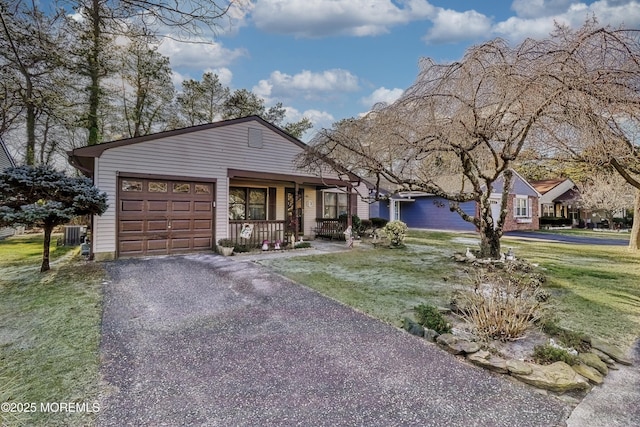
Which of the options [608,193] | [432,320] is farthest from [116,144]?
[608,193]

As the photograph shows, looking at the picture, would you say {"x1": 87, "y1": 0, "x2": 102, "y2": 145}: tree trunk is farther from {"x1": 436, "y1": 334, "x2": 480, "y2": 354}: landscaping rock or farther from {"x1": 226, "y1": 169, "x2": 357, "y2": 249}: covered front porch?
{"x1": 436, "y1": 334, "x2": 480, "y2": 354}: landscaping rock

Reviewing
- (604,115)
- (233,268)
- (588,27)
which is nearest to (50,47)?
→ (233,268)

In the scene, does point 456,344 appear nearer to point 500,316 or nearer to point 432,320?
point 432,320

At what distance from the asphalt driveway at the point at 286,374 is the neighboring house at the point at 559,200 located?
29133mm

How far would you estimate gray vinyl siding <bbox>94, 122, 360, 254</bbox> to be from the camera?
8.84 meters

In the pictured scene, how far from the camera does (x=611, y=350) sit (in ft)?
11.7

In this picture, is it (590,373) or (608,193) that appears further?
(608,193)

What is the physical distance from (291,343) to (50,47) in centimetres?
542

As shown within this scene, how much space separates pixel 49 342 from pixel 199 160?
7393 millimetres

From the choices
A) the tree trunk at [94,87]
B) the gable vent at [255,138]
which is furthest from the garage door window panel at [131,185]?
the tree trunk at [94,87]

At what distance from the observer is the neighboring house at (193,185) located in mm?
8953

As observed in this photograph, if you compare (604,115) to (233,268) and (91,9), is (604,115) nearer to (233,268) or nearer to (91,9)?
(91,9)

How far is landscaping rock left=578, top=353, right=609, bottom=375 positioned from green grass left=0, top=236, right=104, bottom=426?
4514 millimetres

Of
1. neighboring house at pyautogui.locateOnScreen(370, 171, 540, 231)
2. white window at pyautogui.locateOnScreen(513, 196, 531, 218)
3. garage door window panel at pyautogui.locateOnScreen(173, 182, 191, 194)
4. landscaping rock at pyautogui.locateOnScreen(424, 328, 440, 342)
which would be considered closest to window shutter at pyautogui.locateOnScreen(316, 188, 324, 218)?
garage door window panel at pyautogui.locateOnScreen(173, 182, 191, 194)
